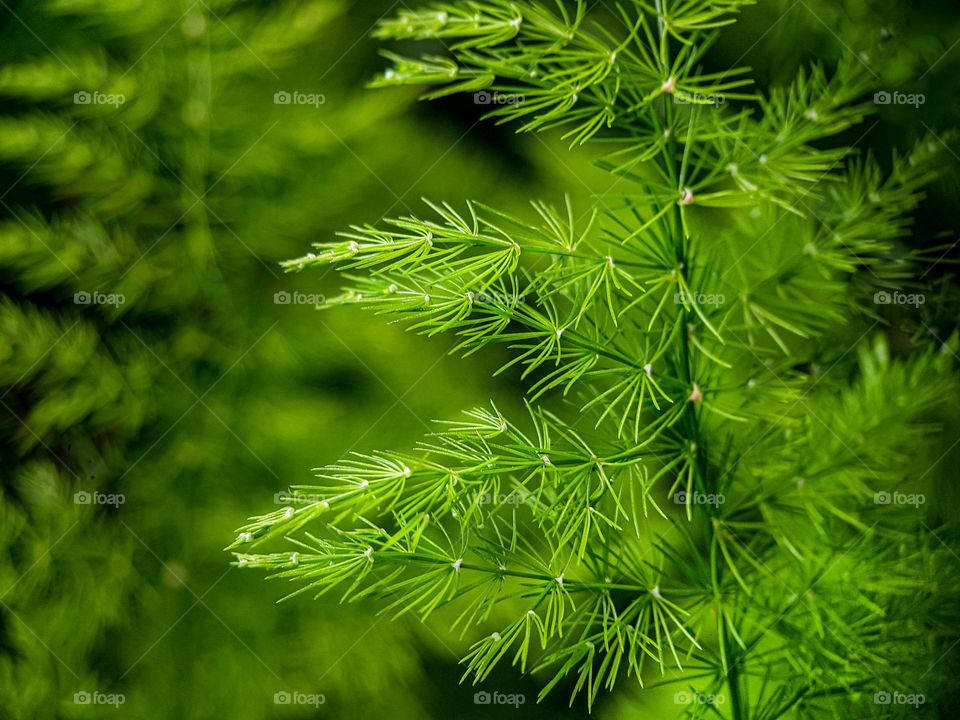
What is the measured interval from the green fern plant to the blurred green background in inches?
3.5

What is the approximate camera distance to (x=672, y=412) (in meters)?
0.42

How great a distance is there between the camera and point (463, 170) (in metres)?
0.82

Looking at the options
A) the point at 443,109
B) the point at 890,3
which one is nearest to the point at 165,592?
the point at 443,109

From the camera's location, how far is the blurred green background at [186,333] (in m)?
0.73

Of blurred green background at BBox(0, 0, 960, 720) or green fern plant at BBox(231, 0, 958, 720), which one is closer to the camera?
green fern plant at BBox(231, 0, 958, 720)

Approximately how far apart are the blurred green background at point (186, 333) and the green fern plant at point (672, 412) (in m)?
0.09

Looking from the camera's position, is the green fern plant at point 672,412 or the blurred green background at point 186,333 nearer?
the green fern plant at point 672,412

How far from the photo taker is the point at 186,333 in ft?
2.51

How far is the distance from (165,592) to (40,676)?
149 millimetres

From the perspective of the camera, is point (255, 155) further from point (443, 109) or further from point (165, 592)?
point (165, 592)

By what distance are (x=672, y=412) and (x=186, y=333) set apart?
1.73 ft

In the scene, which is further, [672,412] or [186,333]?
[186,333]

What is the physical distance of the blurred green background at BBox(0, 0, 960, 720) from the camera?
0.73 metres

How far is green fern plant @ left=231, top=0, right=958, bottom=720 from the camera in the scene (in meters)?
0.38
